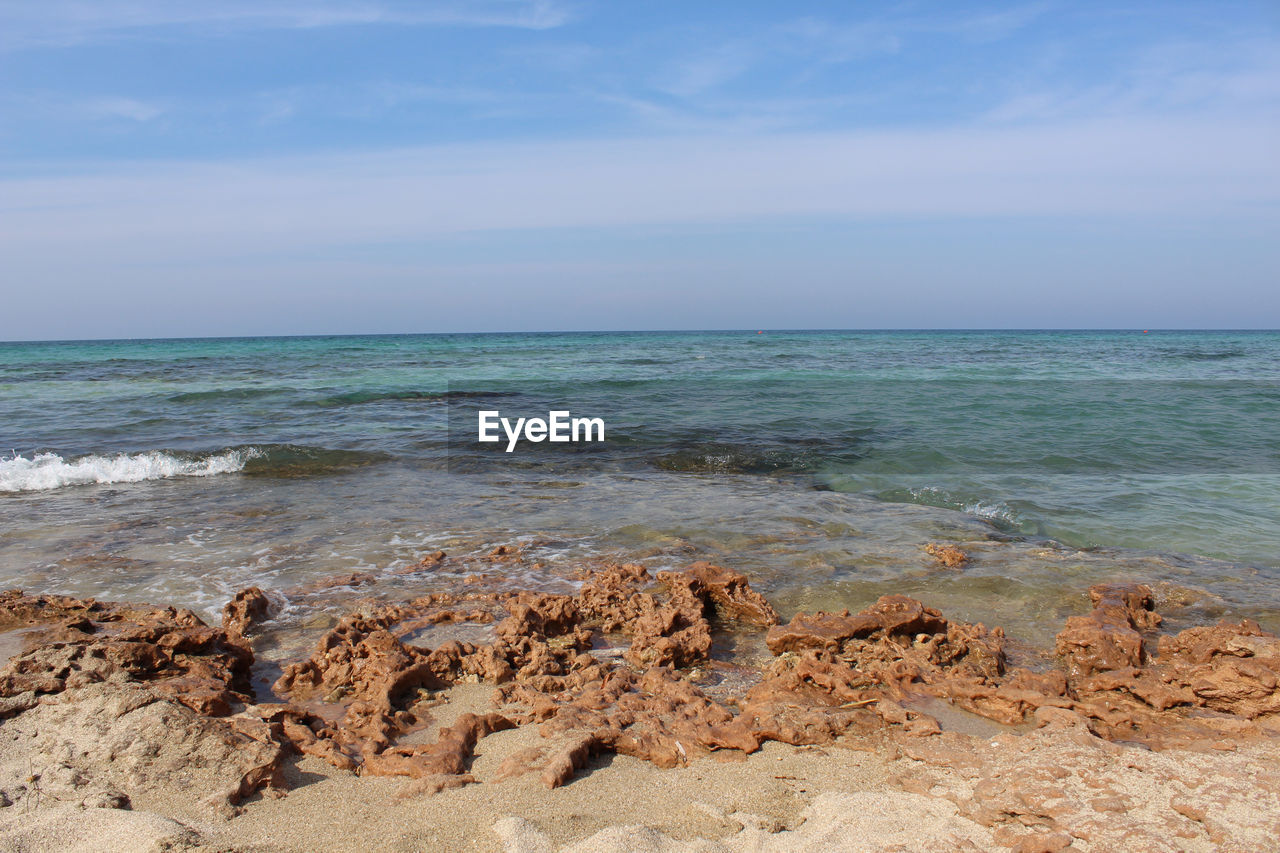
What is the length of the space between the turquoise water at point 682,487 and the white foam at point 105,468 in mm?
41

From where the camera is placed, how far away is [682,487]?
8867 mm

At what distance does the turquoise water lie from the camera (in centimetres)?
585

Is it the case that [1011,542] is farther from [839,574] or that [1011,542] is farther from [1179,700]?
[1179,700]

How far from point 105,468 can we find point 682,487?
7.68 metres

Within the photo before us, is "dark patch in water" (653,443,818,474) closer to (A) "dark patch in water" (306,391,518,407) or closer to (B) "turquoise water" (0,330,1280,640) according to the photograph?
(B) "turquoise water" (0,330,1280,640)

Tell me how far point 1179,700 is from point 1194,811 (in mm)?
1192

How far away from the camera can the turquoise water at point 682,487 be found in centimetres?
585

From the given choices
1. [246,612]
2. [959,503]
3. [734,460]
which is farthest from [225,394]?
[959,503]

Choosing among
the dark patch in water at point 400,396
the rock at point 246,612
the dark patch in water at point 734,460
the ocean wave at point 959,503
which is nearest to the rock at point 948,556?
the ocean wave at point 959,503

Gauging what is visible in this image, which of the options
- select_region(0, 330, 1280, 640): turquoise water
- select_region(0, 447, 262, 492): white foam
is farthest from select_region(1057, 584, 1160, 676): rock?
select_region(0, 447, 262, 492): white foam

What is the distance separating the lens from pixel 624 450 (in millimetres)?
11523

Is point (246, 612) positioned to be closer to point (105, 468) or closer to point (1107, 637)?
point (1107, 637)

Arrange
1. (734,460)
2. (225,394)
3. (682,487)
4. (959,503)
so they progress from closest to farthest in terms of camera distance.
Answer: (959,503) → (682,487) → (734,460) → (225,394)

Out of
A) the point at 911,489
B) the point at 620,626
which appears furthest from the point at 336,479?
the point at 911,489
